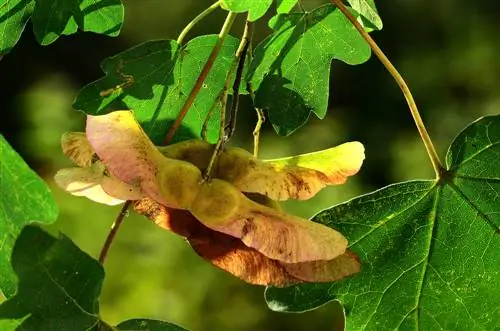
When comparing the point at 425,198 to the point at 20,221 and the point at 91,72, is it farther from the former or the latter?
the point at 91,72

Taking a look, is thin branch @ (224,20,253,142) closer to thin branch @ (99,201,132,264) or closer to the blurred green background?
thin branch @ (99,201,132,264)

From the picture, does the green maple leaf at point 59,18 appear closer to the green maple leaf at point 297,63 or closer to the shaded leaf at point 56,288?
the green maple leaf at point 297,63

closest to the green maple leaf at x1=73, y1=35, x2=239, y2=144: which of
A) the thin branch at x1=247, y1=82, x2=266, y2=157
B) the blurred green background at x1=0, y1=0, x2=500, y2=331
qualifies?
the thin branch at x1=247, y1=82, x2=266, y2=157

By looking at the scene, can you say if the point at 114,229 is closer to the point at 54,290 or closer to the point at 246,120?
the point at 54,290

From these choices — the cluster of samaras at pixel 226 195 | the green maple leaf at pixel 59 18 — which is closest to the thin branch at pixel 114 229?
the cluster of samaras at pixel 226 195

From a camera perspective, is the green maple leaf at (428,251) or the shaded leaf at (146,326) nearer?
the shaded leaf at (146,326)

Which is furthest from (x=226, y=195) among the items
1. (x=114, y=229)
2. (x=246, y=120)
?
(x=246, y=120)

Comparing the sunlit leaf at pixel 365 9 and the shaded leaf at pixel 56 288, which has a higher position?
the sunlit leaf at pixel 365 9
